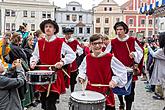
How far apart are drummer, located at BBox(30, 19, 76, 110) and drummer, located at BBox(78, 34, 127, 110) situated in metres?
0.69

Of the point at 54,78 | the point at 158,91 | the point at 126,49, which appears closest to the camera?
the point at 54,78

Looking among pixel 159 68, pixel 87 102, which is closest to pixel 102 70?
pixel 87 102

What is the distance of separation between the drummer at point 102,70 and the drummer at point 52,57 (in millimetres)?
686

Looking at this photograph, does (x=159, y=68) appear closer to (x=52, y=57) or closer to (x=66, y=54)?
(x=66, y=54)

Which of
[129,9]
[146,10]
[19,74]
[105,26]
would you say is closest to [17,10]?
[105,26]

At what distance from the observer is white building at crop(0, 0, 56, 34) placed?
5328 centimetres

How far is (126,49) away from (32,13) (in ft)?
171

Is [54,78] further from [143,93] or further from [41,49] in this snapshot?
[143,93]

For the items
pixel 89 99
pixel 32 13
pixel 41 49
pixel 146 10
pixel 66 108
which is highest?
pixel 32 13

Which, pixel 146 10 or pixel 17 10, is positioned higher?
pixel 17 10

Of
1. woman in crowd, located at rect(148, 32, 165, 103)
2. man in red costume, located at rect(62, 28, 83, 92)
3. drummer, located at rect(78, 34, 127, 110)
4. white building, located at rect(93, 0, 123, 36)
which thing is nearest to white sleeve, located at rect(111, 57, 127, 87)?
drummer, located at rect(78, 34, 127, 110)

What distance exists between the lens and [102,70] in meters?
3.70

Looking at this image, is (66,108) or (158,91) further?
(158,91)

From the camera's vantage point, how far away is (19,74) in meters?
3.76
